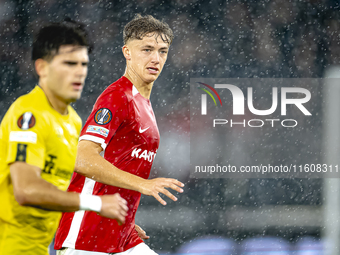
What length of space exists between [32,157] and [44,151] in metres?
0.07

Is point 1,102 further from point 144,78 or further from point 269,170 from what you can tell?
point 144,78

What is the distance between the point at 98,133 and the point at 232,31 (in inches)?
309

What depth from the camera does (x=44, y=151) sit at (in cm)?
139

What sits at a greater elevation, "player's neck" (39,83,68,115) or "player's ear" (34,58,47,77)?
"player's ear" (34,58,47,77)

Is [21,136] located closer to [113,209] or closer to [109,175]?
[113,209]

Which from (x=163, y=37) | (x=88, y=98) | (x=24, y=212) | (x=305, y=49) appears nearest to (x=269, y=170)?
(x=305, y=49)

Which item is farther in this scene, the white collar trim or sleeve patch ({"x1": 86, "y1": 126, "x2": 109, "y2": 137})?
the white collar trim

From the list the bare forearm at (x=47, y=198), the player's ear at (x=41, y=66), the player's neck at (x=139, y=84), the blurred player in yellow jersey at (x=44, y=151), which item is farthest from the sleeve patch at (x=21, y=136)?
the player's neck at (x=139, y=84)

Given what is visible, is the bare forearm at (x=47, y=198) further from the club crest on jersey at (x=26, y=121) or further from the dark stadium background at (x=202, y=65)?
the dark stadium background at (x=202, y=65)

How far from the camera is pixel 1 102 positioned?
9.03 metres

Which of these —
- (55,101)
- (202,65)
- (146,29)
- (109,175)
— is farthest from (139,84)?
(202,65)

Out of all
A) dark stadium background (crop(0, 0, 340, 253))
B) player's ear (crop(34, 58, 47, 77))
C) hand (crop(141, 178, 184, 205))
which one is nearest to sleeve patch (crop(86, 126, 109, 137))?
hand (crop(141, 178, 184, 205))

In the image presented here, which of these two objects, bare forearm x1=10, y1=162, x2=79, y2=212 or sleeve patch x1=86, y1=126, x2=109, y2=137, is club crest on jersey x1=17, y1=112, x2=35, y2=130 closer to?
bare forearm x1=10, y1=162, x2=79, y2=212

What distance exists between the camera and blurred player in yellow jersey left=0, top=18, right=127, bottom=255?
1.30 metres
